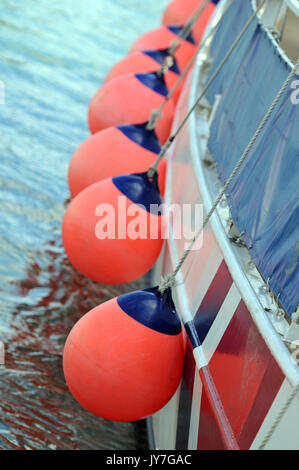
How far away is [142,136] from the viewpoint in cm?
450

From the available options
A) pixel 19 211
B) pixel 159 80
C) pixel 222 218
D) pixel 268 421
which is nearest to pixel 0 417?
pixel 222 218

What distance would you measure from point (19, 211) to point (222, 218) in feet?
9.03

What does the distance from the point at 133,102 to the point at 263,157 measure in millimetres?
2619

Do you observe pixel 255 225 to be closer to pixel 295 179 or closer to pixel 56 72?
pixel 295 179

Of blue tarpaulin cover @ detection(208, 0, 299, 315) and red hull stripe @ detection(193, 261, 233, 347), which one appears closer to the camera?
blue tarpaulin cover @ detection(208, 0, 299, 315)

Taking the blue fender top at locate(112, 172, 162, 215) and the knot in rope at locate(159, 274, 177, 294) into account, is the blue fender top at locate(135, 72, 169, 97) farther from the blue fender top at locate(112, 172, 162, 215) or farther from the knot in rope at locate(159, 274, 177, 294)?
the knot in rope at locate(159, 274, 177, 294)

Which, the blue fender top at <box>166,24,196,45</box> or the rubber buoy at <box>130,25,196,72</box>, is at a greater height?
the blue fender top at <box>166,24,196,45</box>

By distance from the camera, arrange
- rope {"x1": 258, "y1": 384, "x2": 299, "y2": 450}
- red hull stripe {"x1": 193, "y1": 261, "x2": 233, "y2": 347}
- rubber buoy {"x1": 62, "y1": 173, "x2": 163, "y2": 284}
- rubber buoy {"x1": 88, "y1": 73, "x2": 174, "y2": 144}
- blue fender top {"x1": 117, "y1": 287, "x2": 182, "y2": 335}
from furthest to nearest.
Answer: rubber buoy {"x1": 88, "y1": 73, "x2": 174, "y2": 144}, rubber buoy {"x1": 62, "y1": 173, "x2": 163, "y2": 284}, blue fender top {"x1": 117, "y1": 287, "x2": 182, "y2": 335}, red hull stripe {"x1": 193, "y1": 261, "x2": 233, "y2": 347}, rope {"x1": 258, "y1": 384, "x2": 299, "y2": 450}

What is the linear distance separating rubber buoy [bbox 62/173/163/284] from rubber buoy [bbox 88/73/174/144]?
61.1 inches

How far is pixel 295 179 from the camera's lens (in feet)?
8.27

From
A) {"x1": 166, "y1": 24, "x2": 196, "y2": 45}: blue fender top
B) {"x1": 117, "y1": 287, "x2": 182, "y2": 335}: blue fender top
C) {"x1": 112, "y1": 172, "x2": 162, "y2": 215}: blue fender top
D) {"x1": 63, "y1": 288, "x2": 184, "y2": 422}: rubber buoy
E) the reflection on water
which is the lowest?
the reflection on water

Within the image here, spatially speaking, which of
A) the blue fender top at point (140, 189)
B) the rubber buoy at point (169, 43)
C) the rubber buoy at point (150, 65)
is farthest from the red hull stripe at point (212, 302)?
the rubber buoy at point (169, 43)

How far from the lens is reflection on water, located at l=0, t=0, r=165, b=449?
3689 mm

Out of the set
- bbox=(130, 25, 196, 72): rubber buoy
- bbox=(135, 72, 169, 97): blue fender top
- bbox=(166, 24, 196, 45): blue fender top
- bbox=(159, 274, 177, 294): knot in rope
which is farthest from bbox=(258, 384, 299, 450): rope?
bbox=(166, 24, 196, 45): blue fender top
